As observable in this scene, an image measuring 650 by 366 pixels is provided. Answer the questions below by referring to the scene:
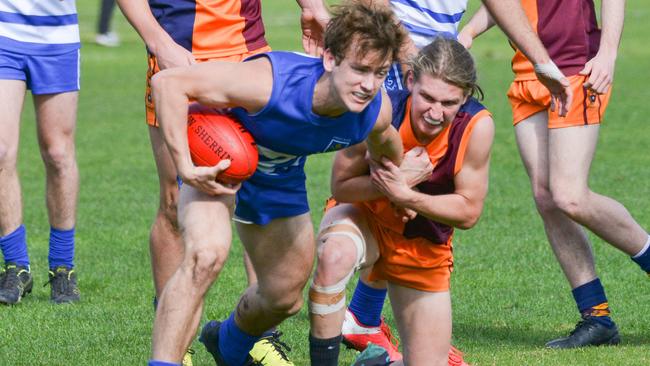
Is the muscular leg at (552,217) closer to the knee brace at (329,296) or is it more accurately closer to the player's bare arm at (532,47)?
the player's bare arm at (532,47)

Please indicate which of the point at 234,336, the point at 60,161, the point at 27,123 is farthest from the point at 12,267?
the point at 27,123

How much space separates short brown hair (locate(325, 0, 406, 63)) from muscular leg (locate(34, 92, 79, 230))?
279 cm

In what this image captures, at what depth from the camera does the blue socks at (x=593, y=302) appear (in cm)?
613

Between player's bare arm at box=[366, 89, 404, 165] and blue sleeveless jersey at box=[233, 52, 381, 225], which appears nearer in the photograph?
blue sleeveless jersey at box=[233, 52, 381, 225]

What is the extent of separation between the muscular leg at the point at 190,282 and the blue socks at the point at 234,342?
35.1 inches

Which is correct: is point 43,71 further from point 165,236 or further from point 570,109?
point 570,109

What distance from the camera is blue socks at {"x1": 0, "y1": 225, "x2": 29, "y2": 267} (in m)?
7.17

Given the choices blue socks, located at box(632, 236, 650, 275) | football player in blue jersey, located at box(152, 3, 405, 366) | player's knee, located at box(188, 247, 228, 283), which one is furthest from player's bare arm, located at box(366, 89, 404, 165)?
blue socks, located at box(632, 236, 650, 275)

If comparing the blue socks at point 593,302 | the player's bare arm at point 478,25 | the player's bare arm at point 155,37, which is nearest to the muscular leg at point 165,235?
the player's bare arm at point 155,37

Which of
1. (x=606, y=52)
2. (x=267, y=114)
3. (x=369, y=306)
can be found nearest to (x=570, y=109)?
(x=606, y=52)

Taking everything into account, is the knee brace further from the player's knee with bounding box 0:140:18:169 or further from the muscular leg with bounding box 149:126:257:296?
the player's knee with bounding box 0:140:18:169

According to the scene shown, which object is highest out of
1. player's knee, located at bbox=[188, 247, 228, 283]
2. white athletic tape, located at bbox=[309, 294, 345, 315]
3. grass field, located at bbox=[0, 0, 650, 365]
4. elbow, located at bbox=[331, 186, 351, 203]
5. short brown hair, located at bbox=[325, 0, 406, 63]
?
short brown hair, located at bbox=[325, 0, 406, 63]

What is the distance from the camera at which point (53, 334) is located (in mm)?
6219

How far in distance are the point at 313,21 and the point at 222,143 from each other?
5.64 feet
